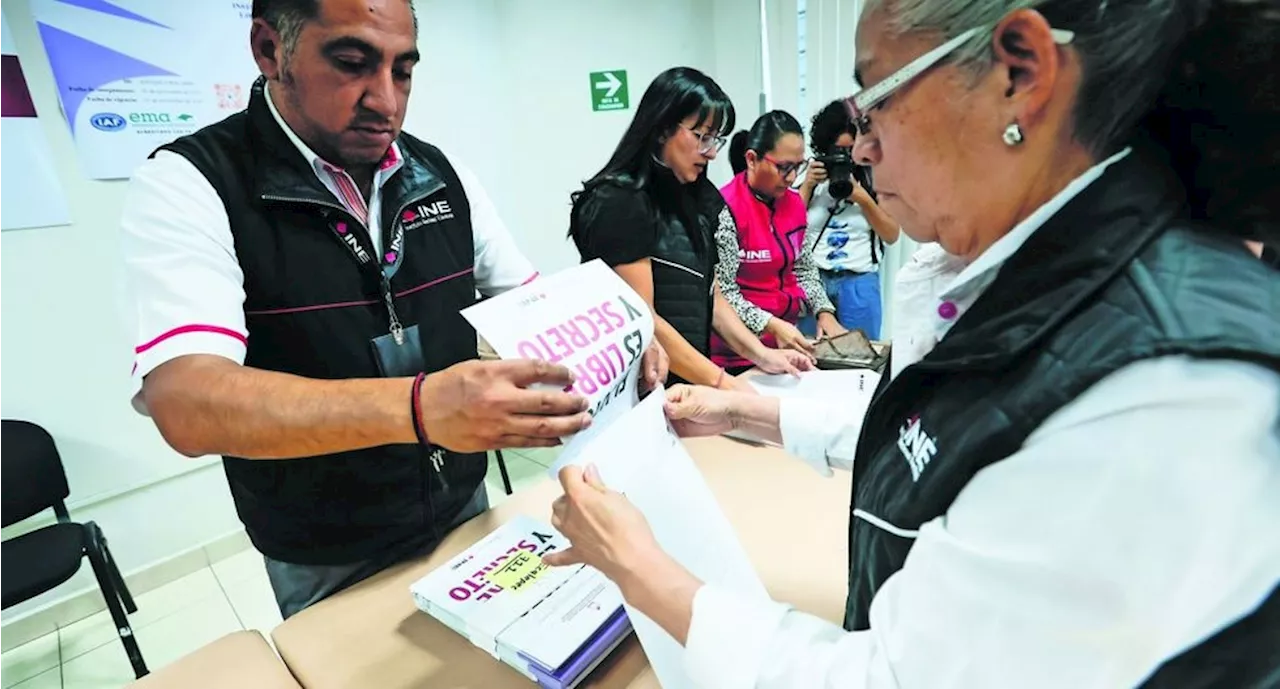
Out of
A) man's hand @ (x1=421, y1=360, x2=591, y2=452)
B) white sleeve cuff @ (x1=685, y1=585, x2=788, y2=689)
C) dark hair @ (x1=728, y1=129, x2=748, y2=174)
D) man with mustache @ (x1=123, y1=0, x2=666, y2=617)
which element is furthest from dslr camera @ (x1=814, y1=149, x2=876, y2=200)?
Answer: white sleeve cuff @ (x1=685, y1=585, x2=788, y2=689)

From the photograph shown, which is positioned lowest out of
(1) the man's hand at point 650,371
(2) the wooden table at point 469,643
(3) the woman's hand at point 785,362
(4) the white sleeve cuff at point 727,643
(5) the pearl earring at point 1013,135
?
(2) the wooden table at point 469,643

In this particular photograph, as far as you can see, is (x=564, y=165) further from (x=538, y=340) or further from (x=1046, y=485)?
(x=1046, y=485)

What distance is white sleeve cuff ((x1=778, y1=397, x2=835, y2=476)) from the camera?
1014mm

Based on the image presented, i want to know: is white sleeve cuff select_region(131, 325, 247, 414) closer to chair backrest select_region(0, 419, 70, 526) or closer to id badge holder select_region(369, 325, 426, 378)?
id badge holder select_region(369, 325, 426, 378)

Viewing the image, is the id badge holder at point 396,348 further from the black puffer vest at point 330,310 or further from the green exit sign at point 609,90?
the green exit sign at point 609,90

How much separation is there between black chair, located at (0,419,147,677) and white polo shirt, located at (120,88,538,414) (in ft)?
4.61

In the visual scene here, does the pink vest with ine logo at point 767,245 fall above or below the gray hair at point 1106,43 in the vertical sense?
below

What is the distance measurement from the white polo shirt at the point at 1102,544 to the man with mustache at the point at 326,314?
436 millimetres

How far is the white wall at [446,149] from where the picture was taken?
2.12 m

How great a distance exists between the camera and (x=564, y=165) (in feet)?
11.2

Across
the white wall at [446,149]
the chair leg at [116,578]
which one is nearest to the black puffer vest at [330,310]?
the white wall at [446,149]

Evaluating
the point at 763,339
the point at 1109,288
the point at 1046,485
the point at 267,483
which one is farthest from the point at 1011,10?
the point at 763,339

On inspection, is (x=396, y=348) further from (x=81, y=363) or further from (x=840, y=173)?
(x=840, y=173)

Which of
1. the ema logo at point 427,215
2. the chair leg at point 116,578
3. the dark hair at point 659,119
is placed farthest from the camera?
the chair leg at point 116,578
